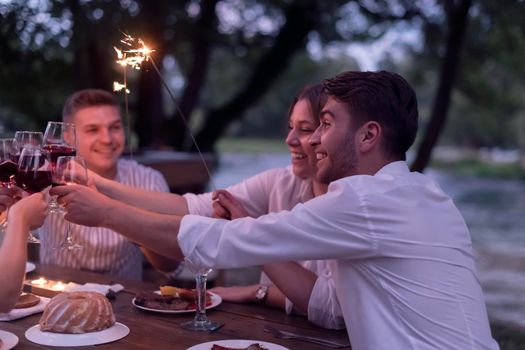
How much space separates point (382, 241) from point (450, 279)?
21cm

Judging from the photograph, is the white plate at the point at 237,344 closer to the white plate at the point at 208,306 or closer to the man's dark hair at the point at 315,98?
the white plate at the point at 208,306

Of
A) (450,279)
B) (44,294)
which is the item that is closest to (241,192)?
(44,294)

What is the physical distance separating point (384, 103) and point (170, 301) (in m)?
1.00

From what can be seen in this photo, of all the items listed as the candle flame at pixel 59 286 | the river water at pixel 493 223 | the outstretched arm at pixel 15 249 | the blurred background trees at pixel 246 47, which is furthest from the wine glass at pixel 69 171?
the river water at pixel 493 223

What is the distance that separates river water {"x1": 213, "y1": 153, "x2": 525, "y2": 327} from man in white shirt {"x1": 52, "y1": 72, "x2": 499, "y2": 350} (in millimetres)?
3282

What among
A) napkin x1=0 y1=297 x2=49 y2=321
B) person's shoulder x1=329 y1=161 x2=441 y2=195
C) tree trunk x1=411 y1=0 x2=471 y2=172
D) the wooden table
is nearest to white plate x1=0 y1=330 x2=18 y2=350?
the wooden table

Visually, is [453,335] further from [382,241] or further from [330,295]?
[330,295]

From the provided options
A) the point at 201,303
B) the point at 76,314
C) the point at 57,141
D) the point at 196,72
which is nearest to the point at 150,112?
the point at 196,72

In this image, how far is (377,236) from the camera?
5.47 ft

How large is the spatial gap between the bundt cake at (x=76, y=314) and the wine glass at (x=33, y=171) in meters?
0.36

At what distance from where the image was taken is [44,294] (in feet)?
7.88

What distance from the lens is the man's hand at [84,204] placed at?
1978 millimetres

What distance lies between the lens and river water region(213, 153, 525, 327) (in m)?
6.21

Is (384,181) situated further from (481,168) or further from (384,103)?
(481,168)
